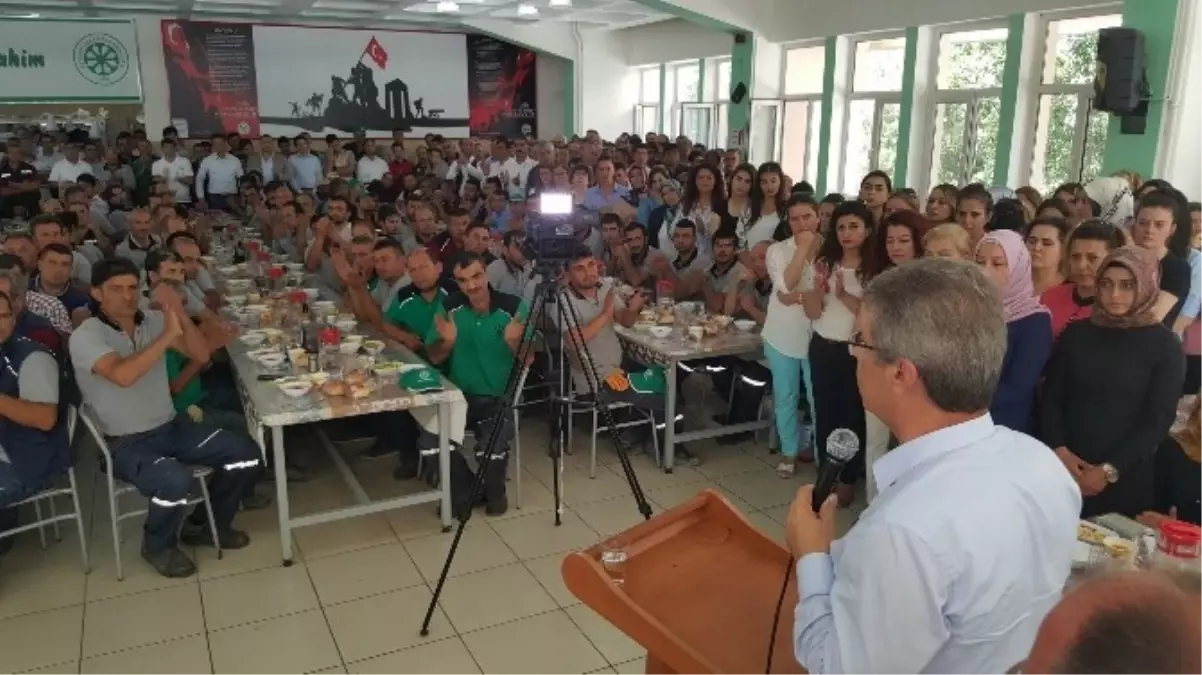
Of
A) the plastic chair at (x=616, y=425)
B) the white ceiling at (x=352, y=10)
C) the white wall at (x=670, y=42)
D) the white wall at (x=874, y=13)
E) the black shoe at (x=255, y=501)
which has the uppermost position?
the white ceiling at (x=352, y=10)

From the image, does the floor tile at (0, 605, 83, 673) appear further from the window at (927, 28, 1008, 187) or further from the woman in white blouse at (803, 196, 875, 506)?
the window at (927, 28, 1008, 187)

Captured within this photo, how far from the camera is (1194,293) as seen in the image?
456 centimetres

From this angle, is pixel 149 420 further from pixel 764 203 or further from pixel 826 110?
pixel 826 110

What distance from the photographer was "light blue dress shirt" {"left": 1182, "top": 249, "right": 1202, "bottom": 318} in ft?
14.9

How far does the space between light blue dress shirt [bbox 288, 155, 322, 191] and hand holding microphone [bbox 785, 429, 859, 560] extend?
1202 cm

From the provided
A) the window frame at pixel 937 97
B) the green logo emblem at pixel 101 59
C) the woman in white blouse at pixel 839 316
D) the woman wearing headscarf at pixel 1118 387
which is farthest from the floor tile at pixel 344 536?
the green logo emblem at pixel 101 59

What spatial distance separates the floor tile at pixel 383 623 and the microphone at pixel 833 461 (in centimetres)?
230

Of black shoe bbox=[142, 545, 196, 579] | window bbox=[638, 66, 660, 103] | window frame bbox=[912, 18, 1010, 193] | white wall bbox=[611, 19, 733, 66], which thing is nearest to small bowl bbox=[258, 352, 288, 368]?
black shoe bbox=[142, 545, 196, 579]

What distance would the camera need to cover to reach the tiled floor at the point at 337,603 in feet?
10.7

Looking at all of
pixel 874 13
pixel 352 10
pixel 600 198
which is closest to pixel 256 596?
pixel 600 198

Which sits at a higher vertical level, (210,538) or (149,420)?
(149,420)

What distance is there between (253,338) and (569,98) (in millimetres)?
13294

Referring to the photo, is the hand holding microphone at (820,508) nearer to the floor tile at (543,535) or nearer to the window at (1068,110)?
the floor tile at (543,535)

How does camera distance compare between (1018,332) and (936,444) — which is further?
(1018,332)
